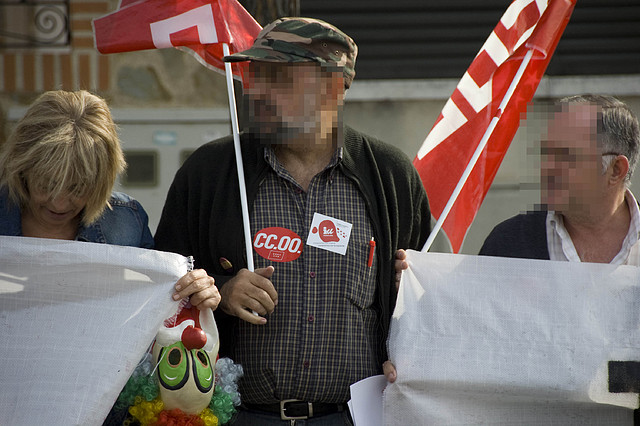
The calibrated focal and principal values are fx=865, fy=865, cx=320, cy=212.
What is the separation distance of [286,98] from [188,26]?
73 cm

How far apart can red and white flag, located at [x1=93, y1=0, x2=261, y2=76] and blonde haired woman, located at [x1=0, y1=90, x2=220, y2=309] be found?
587 mm

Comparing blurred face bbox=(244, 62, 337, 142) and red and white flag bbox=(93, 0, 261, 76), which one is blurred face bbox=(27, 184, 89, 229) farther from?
red and white flag bbox=(93, 0, 261, 76)

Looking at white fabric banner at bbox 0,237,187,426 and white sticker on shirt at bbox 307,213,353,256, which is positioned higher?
white sticker on shirt at bbox 307,213,353,256

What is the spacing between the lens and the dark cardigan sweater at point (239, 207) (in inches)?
109

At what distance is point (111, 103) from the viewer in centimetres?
545

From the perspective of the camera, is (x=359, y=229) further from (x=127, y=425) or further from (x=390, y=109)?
(x=390, y=109)

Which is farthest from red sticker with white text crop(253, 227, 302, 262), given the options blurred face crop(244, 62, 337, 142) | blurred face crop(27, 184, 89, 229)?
blurred face crop(27, 184, 89, 229)

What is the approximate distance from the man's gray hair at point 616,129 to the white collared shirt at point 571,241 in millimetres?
118

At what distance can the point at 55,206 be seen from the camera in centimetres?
252

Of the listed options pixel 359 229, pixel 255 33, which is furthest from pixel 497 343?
pixel 255 33

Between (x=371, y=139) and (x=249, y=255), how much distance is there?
64 cm

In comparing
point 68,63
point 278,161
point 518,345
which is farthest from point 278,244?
point 68,63

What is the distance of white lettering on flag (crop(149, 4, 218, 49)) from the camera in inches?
125

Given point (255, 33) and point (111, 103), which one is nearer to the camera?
point (255, 33)
